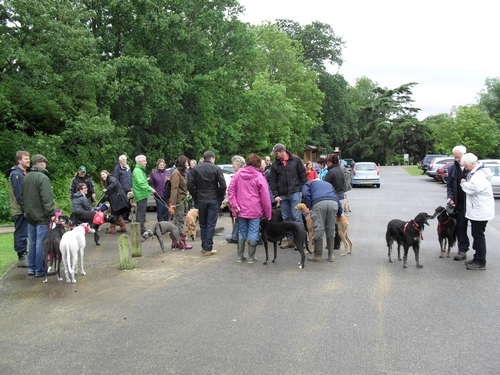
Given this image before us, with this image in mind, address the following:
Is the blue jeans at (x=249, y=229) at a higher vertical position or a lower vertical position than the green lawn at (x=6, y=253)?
higher

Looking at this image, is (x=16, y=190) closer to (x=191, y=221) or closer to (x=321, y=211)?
(x=191, y=221)

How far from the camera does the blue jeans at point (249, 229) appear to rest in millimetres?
8203

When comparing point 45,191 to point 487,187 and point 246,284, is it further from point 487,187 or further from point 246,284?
point 487,187

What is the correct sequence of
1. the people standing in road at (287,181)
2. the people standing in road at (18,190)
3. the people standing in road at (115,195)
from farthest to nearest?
the people standing in road at (115,195), the people standing in road at (287,181), the people standing in road at (18,190)

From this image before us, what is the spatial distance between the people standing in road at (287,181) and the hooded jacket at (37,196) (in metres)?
3.99

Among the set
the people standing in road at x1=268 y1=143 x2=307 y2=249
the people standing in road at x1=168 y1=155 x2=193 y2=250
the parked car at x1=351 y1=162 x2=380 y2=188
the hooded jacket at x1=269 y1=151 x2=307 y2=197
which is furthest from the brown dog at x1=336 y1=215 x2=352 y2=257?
the parked car at x1=351 y1=162 x2=380 y2=188

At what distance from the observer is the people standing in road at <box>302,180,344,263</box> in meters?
8.10

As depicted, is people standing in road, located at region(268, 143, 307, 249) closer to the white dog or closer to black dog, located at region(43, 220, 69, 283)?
the white dog

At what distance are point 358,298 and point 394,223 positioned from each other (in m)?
2.49

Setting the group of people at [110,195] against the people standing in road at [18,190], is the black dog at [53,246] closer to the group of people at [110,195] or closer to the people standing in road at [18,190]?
the group of people at [110,195]

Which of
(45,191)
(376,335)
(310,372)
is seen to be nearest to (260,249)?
(45,191)

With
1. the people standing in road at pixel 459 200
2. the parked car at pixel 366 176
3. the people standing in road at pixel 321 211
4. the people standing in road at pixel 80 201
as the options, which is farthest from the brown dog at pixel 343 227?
the parked car at pixel 366 176

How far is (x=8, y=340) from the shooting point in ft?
15.8

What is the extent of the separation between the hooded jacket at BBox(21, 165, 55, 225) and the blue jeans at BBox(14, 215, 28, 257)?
798 millimetres
